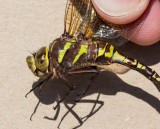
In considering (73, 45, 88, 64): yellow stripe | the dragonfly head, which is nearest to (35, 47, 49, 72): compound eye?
the dragonfly head

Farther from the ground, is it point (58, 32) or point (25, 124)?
point (58, 32)

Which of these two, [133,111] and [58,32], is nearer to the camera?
[133,111]

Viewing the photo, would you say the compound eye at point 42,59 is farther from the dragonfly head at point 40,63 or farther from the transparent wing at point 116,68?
the transparent wing at point 116,68

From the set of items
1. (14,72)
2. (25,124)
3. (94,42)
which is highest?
(94,42)

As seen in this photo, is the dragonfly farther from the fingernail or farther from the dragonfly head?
the fingernail

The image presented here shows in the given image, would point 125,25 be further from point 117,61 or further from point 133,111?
point 133,111

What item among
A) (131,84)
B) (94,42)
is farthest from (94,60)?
(131,84)

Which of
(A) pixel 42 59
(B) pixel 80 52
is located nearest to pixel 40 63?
(A) pixel 42 59
